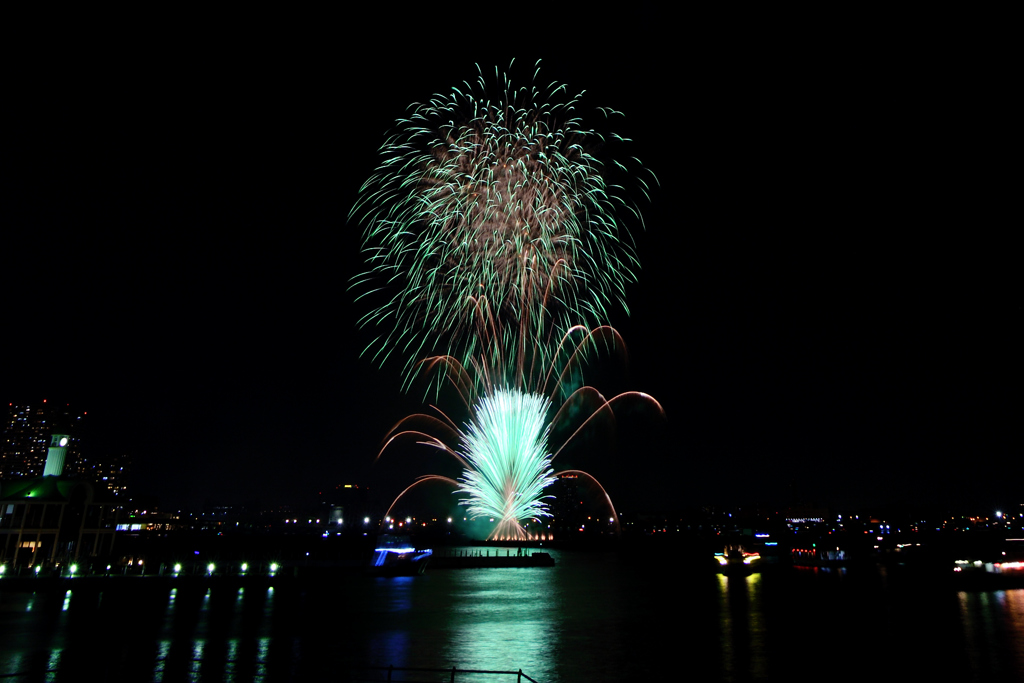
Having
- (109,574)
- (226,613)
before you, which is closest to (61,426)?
(109,574)

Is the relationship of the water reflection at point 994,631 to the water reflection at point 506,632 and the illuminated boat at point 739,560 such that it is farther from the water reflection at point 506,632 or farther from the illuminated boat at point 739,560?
the illuminated boat at point 739,560

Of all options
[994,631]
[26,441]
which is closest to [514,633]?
[994,631]

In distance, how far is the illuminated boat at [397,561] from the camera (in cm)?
4897

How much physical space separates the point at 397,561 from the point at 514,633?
2887cm

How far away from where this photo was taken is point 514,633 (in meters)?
23.4

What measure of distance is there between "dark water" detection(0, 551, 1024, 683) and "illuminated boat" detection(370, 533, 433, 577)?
8.59 meters

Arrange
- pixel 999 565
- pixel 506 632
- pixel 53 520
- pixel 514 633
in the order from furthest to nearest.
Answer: pixel 999 565 → pixel 53 520 → pixel 506 632 → pixel 514 633

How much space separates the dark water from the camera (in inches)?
720

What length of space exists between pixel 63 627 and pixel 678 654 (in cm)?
2211

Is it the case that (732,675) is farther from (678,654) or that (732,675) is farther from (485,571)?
(485,571)

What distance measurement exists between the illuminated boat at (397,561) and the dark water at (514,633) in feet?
28.2

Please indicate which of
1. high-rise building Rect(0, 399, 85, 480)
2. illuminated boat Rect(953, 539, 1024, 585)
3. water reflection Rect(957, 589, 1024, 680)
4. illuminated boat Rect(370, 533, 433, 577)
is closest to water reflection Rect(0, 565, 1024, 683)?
water reflection Rect(957, 589, 1024, 680)

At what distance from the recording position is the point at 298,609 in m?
29.8

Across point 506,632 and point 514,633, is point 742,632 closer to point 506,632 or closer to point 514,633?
point 514,633
